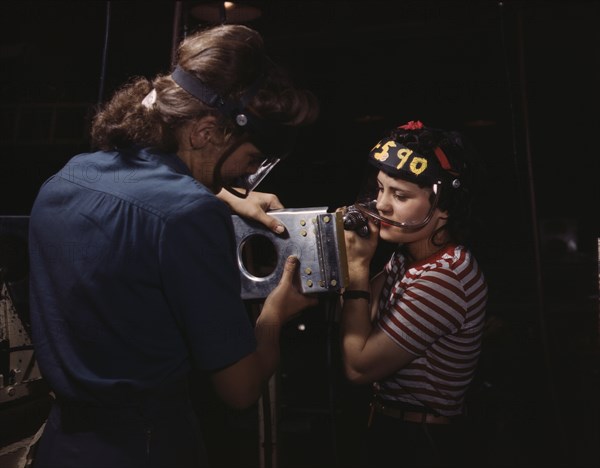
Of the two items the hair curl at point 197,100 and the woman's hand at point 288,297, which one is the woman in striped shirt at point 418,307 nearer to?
the woman's hand at point 288,297

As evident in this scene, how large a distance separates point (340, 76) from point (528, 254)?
2.49 metres

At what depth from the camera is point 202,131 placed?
1.33 meters

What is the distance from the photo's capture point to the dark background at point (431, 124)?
346 centimetres

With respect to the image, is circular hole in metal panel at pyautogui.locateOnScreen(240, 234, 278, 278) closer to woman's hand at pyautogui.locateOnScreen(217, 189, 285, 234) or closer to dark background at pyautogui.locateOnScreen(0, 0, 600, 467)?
woman's hand at pyautogui.locateOnScreen(217, 189, 285, 234)

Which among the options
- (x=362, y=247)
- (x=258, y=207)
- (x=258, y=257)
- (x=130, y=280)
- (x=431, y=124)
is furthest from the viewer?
(x=431, y=124)

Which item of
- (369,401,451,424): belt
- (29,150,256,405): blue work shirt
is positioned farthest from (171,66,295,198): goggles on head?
(369,401,451,424): belt

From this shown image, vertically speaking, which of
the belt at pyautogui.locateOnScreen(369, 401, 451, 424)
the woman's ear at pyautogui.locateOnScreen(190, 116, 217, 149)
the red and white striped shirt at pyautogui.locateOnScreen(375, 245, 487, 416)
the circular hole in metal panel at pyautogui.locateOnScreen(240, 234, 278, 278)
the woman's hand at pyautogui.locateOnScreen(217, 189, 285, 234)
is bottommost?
the belt at pyautogui.locateOnScreen(369, 401, 451, 424)

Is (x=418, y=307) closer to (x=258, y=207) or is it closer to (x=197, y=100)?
(x=258, y=207)

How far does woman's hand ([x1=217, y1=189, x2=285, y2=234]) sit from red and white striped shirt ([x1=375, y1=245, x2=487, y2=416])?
496 millimetres

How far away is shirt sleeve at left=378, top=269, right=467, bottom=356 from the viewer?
1723mm

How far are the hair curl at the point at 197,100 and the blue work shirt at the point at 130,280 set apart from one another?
8cm

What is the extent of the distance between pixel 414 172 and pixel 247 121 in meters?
0.72

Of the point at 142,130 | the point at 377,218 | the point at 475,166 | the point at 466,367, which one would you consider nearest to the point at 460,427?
the point at 466,367

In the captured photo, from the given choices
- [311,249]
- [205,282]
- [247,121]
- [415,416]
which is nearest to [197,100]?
[247,121]
